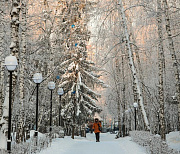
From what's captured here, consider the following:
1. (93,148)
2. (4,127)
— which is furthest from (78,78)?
(4,127)

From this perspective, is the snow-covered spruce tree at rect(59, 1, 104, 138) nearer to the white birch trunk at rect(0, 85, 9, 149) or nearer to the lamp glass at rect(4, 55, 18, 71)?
the white birch trunk at rect(0, 85, 9, 149)

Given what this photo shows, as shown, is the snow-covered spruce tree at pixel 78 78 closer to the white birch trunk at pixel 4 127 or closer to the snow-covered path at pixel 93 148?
the snow-covered path at pixel 93 148

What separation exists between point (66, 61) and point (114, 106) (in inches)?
673

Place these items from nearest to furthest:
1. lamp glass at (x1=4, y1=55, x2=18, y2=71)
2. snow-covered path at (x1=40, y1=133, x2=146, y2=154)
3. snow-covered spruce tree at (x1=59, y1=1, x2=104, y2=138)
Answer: lamp glass at (x1=4, y1=55, x2=18, y2=71) → snow-covered path at (x1=40, y1=133, x2=146, y2=154) → snow-covered spruce tree at (x1=59, y1=1, x2=104, y2=138)

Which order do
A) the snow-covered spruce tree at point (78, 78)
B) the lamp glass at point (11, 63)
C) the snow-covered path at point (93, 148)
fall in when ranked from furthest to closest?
1. the snow-covered spruce tree at point (78, 78)
2. the snow-covered path at point (93, 148)
3. the lamp glass at point (11, 63)

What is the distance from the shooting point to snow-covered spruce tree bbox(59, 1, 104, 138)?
72.9 feet

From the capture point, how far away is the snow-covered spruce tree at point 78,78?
72.9ft

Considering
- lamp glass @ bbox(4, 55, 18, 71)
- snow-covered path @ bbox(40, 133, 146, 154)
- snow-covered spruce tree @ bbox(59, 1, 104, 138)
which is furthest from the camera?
snow-covered spruce tree @ bbox(59, 1, 104, 138)

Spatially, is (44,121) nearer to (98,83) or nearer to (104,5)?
(98,83)

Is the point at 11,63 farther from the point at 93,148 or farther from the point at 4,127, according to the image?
the point at 93,148

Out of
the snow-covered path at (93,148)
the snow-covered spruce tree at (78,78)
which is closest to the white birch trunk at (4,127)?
the snow-covered path at (93,148)

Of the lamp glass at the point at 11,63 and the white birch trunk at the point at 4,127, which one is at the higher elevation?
the lamp glass at the point at 11,63

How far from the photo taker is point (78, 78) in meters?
22.3

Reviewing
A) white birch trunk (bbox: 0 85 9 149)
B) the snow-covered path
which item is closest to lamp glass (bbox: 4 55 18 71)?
white birch trunk (bbox: 0 85 9 149)
